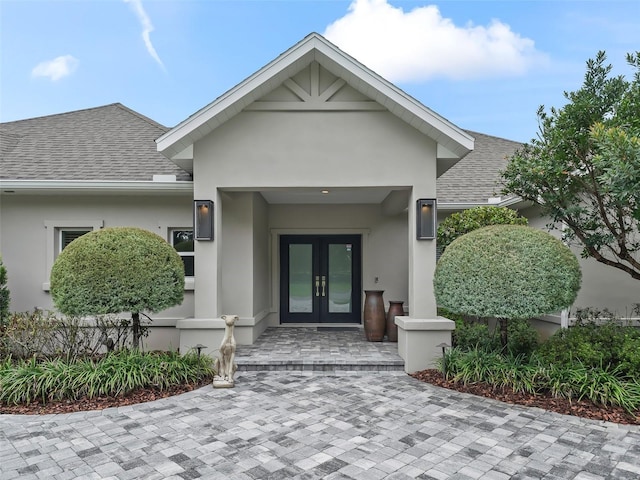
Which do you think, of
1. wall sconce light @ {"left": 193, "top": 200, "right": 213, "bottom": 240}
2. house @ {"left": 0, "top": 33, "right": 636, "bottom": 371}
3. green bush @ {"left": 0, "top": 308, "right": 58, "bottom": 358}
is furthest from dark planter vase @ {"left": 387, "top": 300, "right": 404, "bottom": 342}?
green bush @ {"left": 0, "top": 308, "right": 58, "bottom": 358}

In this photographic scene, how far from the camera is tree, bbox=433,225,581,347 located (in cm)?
545

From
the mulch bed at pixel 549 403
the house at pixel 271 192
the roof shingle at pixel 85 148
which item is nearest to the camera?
the mulch bed at pixel 549 403

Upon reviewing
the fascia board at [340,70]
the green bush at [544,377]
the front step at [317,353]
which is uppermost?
the fascia board at [340,70]

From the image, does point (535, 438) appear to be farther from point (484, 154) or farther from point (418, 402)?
point (484, 154)

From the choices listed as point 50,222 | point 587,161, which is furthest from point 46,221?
point 587,161

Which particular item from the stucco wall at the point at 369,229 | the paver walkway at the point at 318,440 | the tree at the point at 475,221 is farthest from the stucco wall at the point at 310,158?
the stucco wall at the point at 369,229

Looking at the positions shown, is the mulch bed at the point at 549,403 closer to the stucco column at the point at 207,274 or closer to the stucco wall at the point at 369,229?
the stucco column at the point at 207,274

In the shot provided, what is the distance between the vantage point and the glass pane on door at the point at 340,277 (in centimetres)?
1060

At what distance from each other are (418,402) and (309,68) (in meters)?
5.71

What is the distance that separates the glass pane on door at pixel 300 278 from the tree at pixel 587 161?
5397 mm

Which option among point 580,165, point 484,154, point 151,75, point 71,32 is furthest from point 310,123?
point 151,75

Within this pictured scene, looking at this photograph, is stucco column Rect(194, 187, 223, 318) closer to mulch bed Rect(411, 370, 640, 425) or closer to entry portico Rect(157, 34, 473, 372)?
entry portico Rect(157, 34, 473, 372)

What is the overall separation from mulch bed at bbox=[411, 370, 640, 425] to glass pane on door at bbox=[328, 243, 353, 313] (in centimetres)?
460

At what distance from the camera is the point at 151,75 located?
19141 mm
